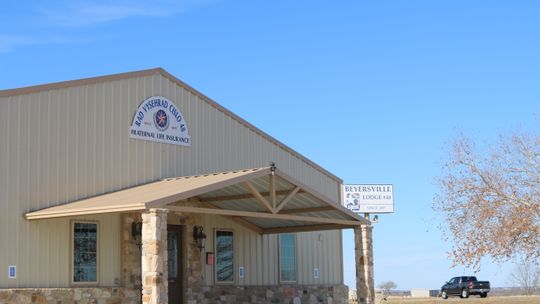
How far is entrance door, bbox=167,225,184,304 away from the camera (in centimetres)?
1948

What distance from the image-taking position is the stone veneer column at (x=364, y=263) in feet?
67.0

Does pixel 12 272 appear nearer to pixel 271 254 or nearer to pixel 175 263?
pixel 175 263

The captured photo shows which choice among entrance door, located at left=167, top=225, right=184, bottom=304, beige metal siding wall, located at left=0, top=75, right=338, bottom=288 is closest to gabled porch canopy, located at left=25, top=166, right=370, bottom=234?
beige metal siding wall, located at left=0, top=75, right=338, bottom=288

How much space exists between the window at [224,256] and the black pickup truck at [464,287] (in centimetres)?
2401

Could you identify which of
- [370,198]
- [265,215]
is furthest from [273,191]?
[370,198]

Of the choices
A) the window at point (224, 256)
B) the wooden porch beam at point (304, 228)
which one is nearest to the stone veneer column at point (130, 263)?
the window at point (224, 256)

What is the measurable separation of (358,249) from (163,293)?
21.1 feet

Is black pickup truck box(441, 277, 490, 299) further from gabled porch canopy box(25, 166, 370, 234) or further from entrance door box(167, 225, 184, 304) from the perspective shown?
entrance door box(167, 225, 184, 304)

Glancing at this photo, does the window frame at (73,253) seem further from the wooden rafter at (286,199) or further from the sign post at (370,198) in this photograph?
the sign post at (370,198)

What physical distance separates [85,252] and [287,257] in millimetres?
7152

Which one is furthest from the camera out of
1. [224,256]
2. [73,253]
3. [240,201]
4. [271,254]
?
[271,254]

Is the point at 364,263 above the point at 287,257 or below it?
below

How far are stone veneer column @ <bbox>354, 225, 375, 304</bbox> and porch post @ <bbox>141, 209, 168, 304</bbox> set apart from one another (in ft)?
21.1

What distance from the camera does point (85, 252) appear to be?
693 inches
